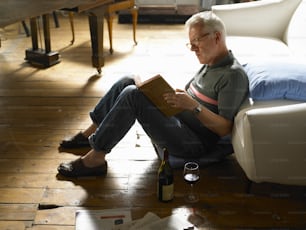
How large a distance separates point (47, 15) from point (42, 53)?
1.08ft

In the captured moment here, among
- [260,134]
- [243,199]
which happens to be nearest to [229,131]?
[260,134]

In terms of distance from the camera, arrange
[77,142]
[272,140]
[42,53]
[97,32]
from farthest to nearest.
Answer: [42,53] < [97,32] < [77,142] < [272,140]

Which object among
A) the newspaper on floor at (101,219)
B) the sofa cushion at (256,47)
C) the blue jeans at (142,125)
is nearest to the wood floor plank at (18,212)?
the newspaper on floor at (101,219)

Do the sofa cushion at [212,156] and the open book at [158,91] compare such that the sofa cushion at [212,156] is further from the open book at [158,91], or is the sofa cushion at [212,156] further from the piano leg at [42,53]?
the piano leg at [42,53]

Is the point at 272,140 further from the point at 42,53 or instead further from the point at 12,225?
the point at 42,53

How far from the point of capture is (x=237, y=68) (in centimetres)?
196

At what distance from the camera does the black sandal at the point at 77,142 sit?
245cm

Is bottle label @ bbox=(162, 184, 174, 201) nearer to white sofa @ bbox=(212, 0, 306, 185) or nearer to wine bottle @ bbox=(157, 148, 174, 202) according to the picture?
wine bottle @ bbox=(157, 148, 174, 202)

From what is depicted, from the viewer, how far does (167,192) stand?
1973mm

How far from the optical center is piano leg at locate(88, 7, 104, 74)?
3332 mm

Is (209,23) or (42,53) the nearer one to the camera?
(209,23)

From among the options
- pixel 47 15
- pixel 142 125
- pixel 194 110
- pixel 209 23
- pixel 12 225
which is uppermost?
pixel 209 23

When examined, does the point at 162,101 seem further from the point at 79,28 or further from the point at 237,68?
the point at 79,28

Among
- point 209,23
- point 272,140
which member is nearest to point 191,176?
point 272,140
